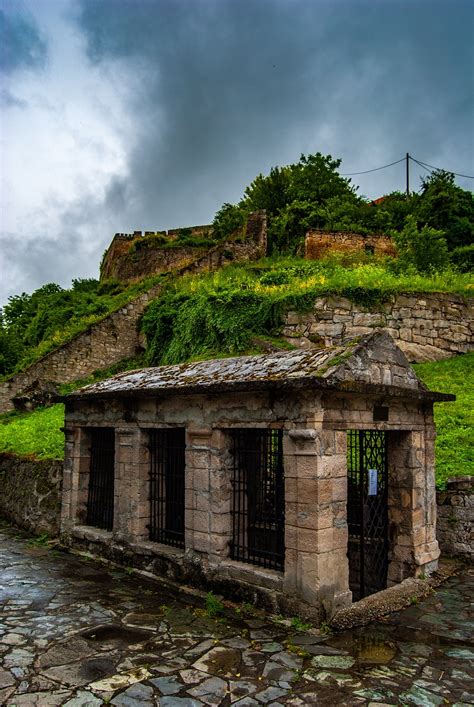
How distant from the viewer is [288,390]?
600 centimetres

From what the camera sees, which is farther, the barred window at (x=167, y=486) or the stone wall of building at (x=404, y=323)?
the stone wall of building at (x=404, y=323)

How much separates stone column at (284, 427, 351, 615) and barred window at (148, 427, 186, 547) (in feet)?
7.92

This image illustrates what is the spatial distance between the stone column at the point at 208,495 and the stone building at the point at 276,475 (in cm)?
2

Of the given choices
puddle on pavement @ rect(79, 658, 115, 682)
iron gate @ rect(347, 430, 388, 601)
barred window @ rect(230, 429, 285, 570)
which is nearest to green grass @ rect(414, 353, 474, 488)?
iron gate @ rect(347, 430, 388, 601)

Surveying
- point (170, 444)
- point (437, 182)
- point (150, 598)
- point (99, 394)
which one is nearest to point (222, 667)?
point (150, 598)

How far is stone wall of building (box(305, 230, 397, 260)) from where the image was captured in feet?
82.2

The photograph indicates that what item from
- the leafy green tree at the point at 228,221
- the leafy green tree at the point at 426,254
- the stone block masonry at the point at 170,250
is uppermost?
the leafy green tree at the point at 228,221

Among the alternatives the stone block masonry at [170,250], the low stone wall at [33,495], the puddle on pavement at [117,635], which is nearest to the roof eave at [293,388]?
the puddle on pavement at [117,635]

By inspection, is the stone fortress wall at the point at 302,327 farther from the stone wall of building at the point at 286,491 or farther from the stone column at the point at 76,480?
the stone column at the point at 76,480

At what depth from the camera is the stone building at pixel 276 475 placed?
19.0 feet

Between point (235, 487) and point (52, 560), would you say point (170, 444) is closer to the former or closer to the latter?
point (235, 487)

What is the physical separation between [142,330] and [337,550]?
17646 mm

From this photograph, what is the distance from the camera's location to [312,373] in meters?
5.85

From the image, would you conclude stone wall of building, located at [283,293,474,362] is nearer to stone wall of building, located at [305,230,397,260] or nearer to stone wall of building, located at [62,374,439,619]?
stone wall of building, located at [305,230,397,260]
